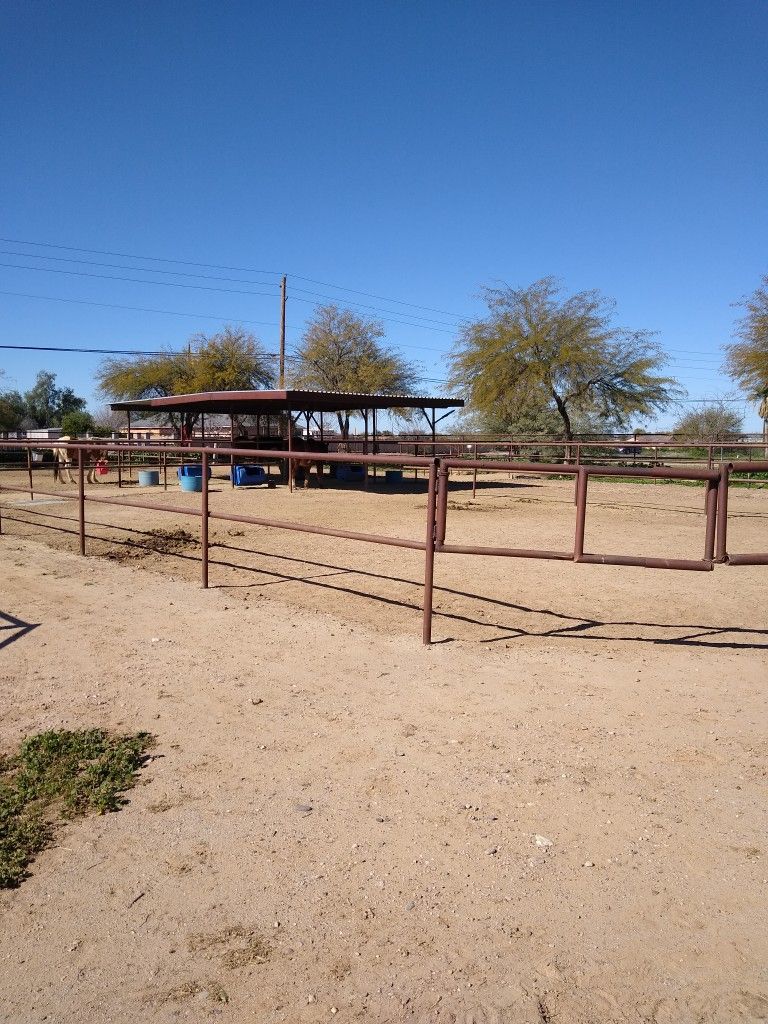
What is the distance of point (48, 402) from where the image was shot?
85.5m

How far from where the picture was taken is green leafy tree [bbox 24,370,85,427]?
79.2 meters

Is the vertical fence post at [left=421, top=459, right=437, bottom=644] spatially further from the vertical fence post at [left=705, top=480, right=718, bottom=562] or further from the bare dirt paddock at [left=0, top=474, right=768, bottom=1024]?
the vertical fence post at [left=705, top=480, right=718, bottom=562]

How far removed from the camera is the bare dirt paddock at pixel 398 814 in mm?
1951

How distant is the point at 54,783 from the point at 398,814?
4.57 ft

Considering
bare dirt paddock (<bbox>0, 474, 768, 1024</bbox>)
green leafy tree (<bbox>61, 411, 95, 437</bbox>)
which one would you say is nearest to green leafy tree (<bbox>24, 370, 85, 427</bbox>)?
green leafy tree (<bbox>61, 411, 95, 437</bbox>)

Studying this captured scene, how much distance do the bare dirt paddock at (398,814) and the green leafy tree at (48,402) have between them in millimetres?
80961

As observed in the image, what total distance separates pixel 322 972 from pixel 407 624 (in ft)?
11.1

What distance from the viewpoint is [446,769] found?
3111 millimetres

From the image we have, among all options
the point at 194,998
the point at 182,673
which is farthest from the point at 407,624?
the point at 194,998

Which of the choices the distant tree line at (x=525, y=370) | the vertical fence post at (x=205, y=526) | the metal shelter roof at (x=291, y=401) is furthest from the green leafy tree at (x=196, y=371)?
the vertical fence post at (x=205, y=526)

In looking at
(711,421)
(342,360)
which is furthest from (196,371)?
(711,421)

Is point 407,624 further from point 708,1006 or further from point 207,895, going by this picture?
point 708,1006

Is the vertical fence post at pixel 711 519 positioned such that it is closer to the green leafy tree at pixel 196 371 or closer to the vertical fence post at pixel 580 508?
the vertical fence post at pixel 580 508

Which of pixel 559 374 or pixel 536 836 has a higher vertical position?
pixel 559 374
